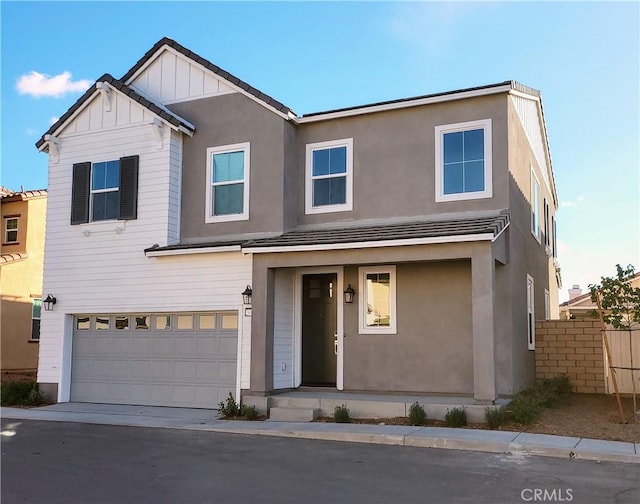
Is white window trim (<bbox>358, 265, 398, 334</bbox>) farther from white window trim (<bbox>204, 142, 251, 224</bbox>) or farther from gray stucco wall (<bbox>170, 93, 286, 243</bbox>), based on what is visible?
white window trim (<bbox>204, 142, 251, 224</bbox>)

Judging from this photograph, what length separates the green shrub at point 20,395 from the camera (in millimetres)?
15810

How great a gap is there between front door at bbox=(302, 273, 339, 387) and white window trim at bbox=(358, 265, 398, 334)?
2.28 ft

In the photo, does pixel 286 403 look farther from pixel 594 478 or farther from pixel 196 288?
pixel 594 478

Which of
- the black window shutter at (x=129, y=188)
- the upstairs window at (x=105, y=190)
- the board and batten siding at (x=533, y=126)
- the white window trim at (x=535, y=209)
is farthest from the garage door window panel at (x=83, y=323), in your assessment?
the white window trim at (x=535, y=209)

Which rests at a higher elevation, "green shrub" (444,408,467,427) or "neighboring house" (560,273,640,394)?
"neighboring house" (560,273,640,394)

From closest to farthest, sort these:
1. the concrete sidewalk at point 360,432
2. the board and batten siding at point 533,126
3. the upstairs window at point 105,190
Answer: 1. the concrete sidewalk at point 360,432
2. the board and batten siding at point 533,126
3. the upstairs window at point 105,190

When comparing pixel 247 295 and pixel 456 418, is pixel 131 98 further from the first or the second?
pixel 456 418

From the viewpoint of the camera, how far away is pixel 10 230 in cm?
2439

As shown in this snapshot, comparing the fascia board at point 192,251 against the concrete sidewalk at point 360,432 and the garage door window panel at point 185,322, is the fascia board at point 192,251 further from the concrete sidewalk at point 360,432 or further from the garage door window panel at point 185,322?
the concrete sidewalk at point 360,432

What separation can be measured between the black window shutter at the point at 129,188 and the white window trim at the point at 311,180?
4.04 m

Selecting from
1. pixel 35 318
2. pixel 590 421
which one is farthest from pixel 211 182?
pixel 35 318

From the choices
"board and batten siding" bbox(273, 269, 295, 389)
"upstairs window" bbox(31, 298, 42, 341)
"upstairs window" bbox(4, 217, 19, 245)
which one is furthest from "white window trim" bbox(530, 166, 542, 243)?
"upstairs window" bbox(4, 217, 19, 245)

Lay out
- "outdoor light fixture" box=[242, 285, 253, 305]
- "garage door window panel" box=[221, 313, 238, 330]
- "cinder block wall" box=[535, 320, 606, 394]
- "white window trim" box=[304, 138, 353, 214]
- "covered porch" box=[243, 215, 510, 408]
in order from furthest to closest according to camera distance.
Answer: "cinder block wall" box=[535, 320, 606, 394], "white window trim" box=[304, 138, 353, 214], "garage door window panel" box=[221, 313, 238, 330], "outdoor light fixture" box=[242, 285, 253, 305], "covered porch" box=[243, 215, 510, 408]

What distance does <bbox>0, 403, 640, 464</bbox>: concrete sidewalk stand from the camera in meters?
9.50
